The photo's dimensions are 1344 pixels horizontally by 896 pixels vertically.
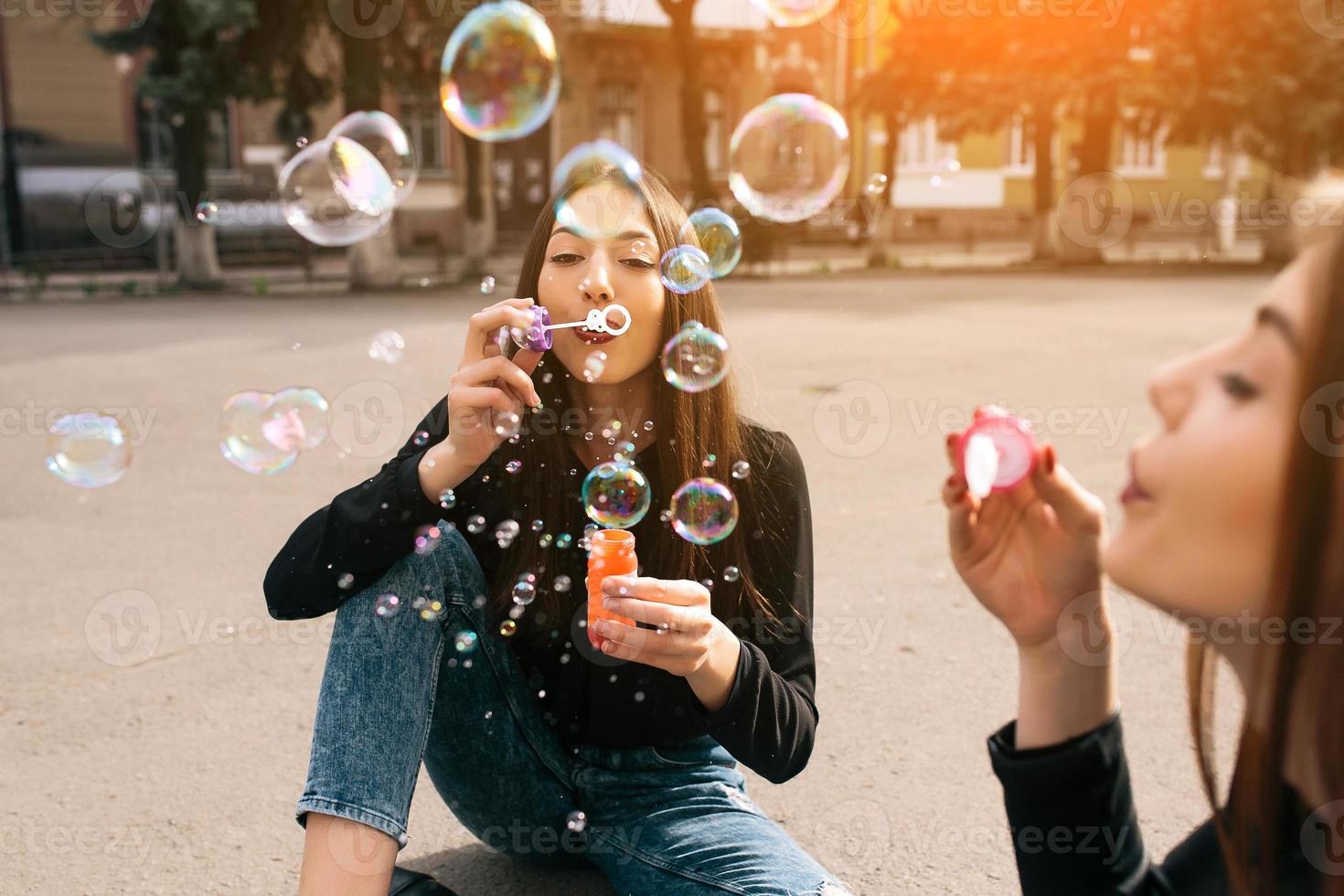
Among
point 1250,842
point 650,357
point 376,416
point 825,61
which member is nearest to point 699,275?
point 650,357

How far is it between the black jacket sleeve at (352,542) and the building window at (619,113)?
27.3m

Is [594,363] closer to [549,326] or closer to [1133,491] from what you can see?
[549,326]

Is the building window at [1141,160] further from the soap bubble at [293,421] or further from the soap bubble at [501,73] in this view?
the soap bubble at [293,421]

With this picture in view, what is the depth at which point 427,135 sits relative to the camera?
25797mm

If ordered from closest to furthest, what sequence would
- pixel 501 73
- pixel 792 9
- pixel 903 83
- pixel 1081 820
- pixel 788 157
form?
1. pixel 1081 820
2. pixel 501 73
3. pixel 788 157
4. pixel 792 9
5. pixel 903 83

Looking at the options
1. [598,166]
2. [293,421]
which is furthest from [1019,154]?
[598,166]

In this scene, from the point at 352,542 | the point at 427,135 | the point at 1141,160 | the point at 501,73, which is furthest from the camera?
the point at 1141,160

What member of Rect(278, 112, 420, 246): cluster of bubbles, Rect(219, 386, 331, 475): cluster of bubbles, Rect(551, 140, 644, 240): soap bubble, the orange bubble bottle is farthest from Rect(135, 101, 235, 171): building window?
the orange bubble bottle

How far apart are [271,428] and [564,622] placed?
146cm

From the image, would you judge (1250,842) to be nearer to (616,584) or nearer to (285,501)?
(616,584)

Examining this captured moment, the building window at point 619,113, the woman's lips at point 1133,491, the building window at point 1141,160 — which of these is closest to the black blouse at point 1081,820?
the woman's lips at point 1133,491

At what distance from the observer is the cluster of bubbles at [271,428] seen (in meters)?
3.19

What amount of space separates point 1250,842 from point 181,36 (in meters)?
17.7

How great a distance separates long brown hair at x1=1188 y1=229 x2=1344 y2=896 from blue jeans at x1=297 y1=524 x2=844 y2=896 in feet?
2.89
